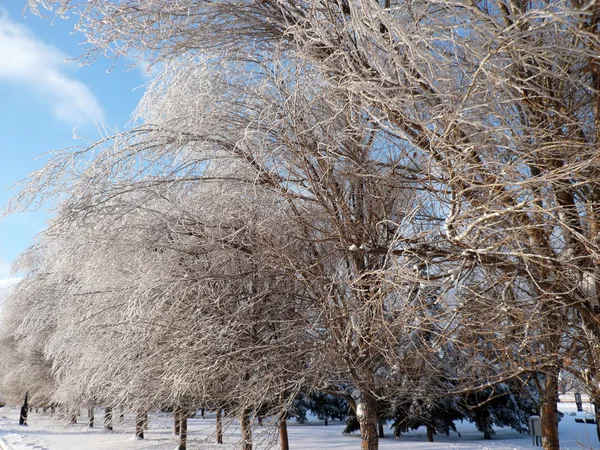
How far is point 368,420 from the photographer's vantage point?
7523 millimetres

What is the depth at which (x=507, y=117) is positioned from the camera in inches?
144

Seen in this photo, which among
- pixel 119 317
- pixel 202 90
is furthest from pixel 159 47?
pixel 119 317

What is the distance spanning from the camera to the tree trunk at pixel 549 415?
7.66 metres

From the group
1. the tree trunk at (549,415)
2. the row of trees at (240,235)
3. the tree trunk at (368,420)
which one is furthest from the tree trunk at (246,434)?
the tree trunk at (549,415)

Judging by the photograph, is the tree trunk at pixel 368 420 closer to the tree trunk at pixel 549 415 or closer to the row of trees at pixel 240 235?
the row of trees at pixel 240 235

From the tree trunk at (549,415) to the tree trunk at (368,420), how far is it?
8.16 feet

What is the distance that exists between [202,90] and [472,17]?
172 inches

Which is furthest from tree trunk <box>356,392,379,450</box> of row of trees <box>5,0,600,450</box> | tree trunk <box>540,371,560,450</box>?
tree trunk <box>540,371,560,450</box>

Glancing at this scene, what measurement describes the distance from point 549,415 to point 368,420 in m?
2.98

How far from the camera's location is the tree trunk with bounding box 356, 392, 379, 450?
24.7ft

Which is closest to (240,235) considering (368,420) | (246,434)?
(246,434)

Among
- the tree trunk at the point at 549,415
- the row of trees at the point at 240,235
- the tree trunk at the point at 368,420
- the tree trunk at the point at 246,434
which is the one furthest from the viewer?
the tree trunk at the point at 549,415

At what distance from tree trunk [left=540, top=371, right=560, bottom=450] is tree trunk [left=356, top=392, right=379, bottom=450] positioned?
97.9 inches

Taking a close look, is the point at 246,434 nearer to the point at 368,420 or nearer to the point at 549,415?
the point at 368,420
